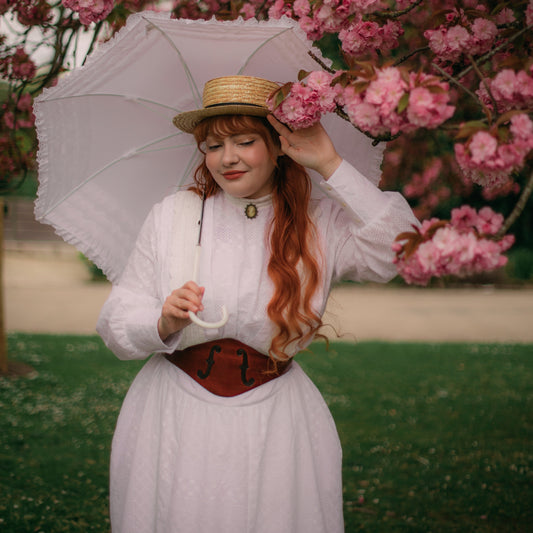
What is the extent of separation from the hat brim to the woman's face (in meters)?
0.07

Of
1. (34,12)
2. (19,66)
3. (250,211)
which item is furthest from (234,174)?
(19,66)

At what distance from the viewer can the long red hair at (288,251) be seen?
6.37ft

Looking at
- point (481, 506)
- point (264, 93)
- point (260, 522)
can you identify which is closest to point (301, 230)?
point (264, 93)

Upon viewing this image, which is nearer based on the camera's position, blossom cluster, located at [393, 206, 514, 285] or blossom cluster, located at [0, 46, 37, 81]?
blossom cluster, located at [393, 206, 514, 285]

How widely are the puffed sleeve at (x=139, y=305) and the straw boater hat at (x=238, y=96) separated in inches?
15.8

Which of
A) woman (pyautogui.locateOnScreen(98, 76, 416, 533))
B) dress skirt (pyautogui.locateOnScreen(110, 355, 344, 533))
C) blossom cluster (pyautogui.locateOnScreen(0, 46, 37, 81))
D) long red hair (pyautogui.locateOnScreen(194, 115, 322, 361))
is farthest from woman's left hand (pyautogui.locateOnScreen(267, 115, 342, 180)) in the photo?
blossom cluster (pyautogui.locateOnScreen(0, 46, 37, 81))

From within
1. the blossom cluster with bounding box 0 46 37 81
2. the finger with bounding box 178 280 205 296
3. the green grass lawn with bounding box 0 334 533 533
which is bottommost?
the green grass lawn with bounding box 0 334 533 533

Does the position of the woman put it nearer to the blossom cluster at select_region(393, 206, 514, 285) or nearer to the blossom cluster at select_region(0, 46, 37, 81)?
the blossom cluster at select_region(393, 206, 514, 285)

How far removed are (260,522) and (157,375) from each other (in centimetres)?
56

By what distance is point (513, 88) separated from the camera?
4.59 feet

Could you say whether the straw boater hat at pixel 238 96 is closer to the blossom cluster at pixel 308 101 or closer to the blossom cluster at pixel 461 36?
the blossom cluster at pixel 308 101

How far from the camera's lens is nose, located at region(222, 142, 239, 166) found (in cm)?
195

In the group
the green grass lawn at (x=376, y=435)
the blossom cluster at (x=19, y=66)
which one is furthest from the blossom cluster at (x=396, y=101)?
the green grass lawn at (x=376, y=435)

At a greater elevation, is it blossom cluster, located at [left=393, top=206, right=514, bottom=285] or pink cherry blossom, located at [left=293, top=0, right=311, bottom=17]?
pink cherry blossom, located at [left=293, top=0, right=311, bottom=17]
